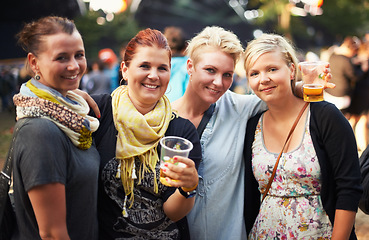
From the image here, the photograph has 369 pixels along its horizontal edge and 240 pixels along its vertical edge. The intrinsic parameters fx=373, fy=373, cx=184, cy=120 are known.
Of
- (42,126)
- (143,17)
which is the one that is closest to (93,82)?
(42,126)

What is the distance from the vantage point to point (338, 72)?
7.62 metres

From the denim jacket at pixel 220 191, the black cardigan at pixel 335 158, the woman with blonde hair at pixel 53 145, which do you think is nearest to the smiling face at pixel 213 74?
the denim jacket at pixel 220 191

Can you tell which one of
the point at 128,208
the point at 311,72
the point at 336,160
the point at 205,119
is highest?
the point at 311,72

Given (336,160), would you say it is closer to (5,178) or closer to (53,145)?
(53,145)

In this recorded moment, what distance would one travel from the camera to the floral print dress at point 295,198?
7.75ft

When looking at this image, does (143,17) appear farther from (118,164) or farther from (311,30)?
(118,164)

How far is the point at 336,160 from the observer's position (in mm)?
2322

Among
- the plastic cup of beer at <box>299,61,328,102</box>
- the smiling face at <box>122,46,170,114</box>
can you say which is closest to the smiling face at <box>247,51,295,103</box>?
the plastic cup of beer at <box>299,61,328,102</box>

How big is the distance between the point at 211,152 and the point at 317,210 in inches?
30.2

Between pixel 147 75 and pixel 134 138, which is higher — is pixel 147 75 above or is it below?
above

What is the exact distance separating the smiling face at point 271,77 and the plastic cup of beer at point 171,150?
2.52 ft

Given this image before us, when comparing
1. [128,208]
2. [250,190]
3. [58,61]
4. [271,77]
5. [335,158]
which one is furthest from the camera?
[250,190]

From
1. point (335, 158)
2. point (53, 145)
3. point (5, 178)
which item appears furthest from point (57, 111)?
point (335, 158)

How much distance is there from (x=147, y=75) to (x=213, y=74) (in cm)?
65
